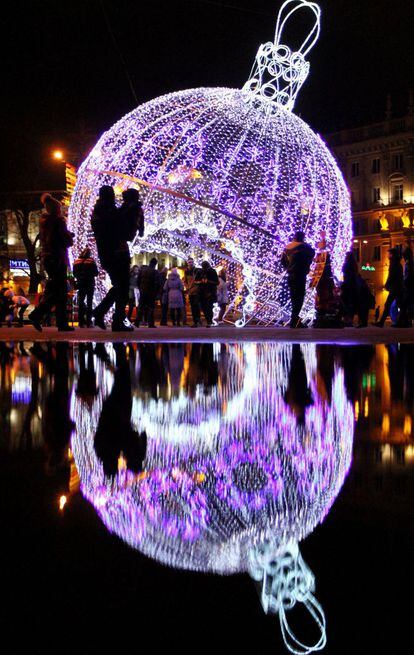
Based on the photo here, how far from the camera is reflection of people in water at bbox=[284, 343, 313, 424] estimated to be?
3.18 meters

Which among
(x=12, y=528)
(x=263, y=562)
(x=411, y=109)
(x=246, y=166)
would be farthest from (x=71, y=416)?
(x=411, y=109)

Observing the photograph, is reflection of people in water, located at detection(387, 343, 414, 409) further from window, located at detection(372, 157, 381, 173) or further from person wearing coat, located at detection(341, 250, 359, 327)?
window, located at detection(372, 157, 381, 173)

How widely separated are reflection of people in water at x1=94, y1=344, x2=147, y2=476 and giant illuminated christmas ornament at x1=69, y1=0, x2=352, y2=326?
12.6 metres

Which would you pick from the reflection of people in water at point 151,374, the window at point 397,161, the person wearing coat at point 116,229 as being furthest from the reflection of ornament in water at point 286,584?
the window at point 397,161

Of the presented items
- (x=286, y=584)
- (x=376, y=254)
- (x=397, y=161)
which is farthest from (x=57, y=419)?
(x=376, y=254)

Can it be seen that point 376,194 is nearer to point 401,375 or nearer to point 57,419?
point 401,375

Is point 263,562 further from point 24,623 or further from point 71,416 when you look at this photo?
point 71,416

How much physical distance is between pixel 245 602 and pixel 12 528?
524 mm

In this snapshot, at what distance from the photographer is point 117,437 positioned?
2.51 m

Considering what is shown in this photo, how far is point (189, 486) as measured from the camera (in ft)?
5.89

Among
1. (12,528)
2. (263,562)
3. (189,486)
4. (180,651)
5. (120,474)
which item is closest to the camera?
(180,651)

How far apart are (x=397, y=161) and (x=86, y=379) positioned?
7111 cm

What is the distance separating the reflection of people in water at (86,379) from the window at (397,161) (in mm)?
68680

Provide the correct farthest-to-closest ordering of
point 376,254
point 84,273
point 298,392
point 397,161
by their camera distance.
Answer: point 376,254 → point 397,161 → point 84,273 → point 298,392
